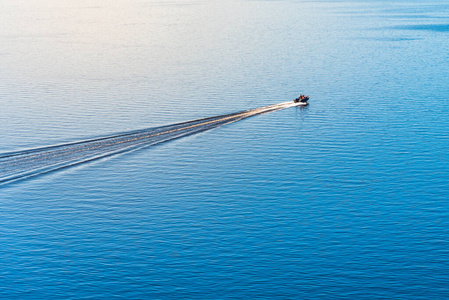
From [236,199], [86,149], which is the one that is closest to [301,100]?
[86,149]

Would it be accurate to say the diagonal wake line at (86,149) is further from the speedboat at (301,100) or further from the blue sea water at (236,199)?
the speedboat at (301,100)

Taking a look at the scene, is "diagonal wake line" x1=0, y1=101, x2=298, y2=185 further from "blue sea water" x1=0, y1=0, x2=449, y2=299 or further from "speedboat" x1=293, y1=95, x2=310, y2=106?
"speedboat" x1=293, y1=95, x2=310, y2=106

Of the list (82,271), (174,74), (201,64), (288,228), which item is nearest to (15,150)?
(82,271)

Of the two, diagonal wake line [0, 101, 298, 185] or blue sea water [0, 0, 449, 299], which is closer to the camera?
blue sea water [0, 0, 449, 299]

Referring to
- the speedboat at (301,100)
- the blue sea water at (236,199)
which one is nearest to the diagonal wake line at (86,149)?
the blue sea water at (236,199)

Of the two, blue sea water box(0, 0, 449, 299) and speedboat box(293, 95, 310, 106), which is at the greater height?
speedboat box(293, 95, 310, 106)

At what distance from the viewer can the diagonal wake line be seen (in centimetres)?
9094

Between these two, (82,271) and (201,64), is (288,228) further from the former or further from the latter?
(201,64)

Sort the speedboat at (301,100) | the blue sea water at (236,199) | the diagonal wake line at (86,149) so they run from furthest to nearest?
the speedboat at (301,100) < the diagonal wake line at (86,149) < the blue sea water at (236,199)

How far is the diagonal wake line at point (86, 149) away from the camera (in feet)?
298

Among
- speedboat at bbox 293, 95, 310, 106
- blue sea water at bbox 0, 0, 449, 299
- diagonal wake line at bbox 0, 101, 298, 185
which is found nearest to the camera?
blue sea water at bbox 0, 0, 449, 299

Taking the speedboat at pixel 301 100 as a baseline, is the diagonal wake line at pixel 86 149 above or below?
below

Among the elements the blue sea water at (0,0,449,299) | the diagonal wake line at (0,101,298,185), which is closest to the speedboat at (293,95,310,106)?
the blue sea water at (0,0,449,299)

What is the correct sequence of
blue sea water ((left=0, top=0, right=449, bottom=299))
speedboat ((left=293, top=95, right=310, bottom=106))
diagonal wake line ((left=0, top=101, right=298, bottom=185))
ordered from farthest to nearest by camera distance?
speedboat ((left=293, top=95, right=310, bottom=106)) < diagonal wake line ((left=0, top=101, right=298, bottom=185)) < blue sea water ((left=0, top=0, right=449, bottom=299))
